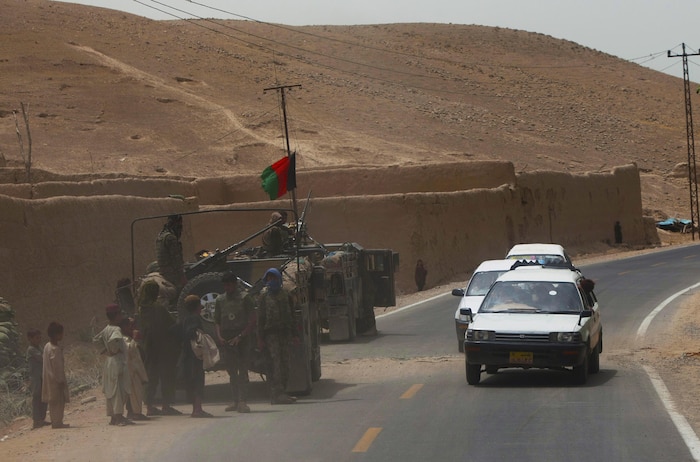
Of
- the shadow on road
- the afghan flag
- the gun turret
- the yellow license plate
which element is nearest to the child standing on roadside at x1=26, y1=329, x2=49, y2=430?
the gun turret

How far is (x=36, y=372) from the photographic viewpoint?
1341 centimetres

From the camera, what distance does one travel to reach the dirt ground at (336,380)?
39.5 feet

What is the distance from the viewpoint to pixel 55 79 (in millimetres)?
72438

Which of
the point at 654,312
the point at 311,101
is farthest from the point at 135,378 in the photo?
the point at 311,101

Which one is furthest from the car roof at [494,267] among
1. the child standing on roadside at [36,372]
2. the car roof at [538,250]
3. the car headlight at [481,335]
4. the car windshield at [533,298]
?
the child standing on roadside at [36,372]

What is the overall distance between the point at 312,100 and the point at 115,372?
72.3 m

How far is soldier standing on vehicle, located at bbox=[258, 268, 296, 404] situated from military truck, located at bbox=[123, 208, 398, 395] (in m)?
0.29

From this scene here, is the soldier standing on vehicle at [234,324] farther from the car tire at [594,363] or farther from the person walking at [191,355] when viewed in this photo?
the car tire at [594,363]

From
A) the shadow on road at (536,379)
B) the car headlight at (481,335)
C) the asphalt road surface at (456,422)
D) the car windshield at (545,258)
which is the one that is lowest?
the shadow on road at (536,379)

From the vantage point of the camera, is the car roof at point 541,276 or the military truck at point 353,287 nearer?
the car roof at point 541,276

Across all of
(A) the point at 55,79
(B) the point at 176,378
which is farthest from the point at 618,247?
(B) the point at 176,378

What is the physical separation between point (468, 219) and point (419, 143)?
37.6 m

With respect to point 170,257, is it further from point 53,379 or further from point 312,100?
point 312,100

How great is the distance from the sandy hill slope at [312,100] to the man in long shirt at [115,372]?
3131 centimetres
